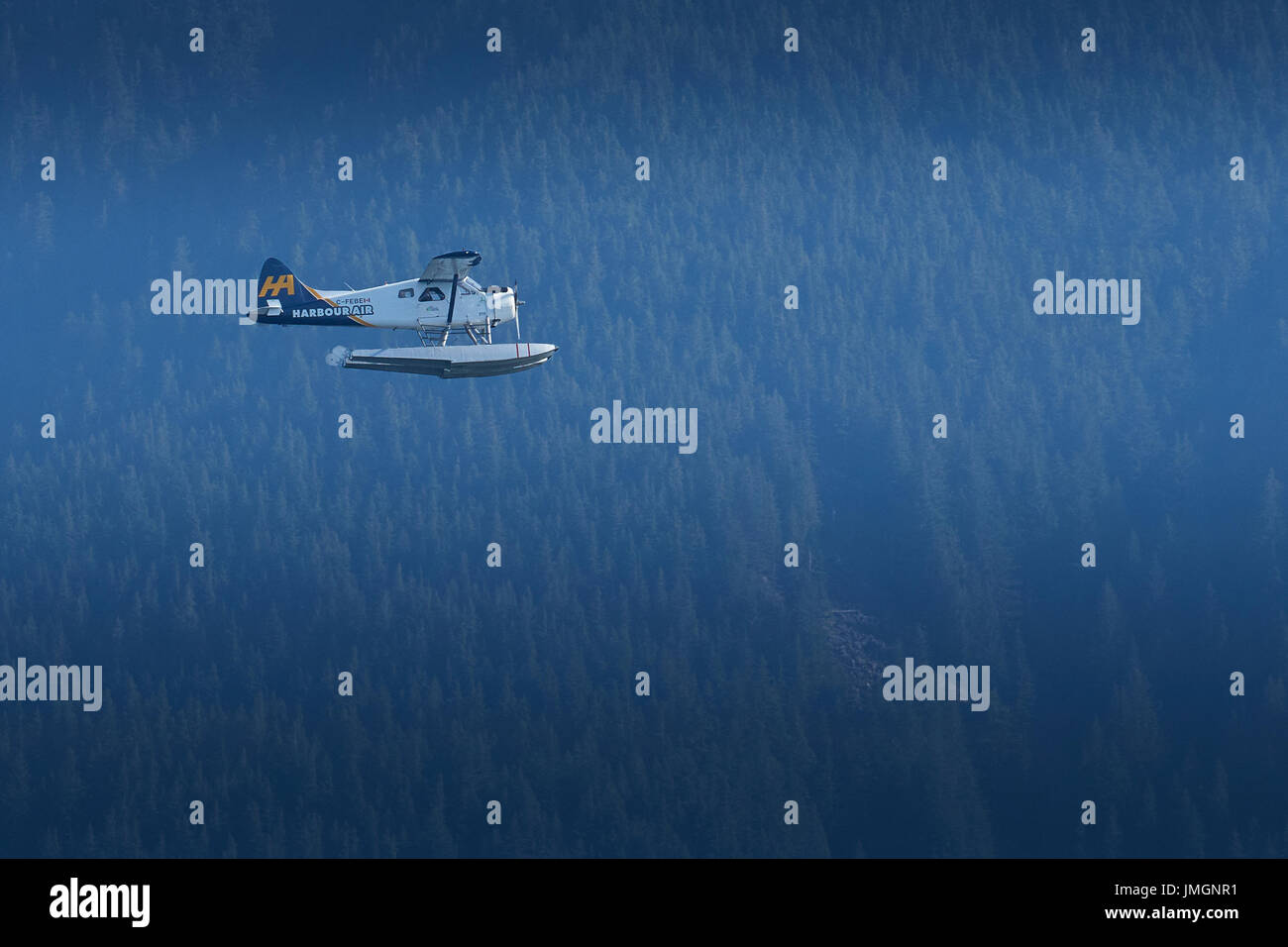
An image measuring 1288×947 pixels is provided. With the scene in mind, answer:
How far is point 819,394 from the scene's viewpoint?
3050 cm

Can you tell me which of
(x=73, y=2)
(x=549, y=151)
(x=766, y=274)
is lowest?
(x=766, y=274)

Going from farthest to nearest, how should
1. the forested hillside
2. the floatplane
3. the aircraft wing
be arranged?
1. the forested hillside
2. the aircraft wing
3. the floatplane

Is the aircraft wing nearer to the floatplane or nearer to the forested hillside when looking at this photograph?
the floatplane

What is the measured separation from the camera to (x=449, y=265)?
26281 millimetres

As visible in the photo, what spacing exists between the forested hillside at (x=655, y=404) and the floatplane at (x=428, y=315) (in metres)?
3.02

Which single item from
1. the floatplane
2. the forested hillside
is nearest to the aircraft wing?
the floatplane

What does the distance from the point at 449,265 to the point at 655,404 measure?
5029 mm

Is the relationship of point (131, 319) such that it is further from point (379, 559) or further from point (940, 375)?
point (940, 375)

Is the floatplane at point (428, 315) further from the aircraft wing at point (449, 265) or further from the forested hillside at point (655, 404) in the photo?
the forested hillside at point (655, 404)

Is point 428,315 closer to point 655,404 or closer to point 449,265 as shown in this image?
point 449,265

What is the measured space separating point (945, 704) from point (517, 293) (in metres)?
9.27

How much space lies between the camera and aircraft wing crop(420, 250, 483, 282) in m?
26.1

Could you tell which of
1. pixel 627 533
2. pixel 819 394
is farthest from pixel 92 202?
pixel 819 394

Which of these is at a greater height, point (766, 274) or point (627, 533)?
point (766, 274)
